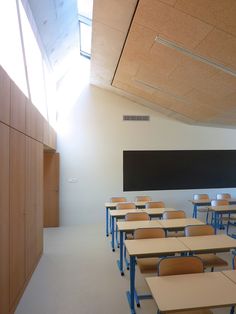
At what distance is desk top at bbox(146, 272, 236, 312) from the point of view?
5.94 ft

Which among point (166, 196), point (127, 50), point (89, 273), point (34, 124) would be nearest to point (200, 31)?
point (127, 50)

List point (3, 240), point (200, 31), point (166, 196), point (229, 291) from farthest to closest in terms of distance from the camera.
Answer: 1. point (166, 196)
2. point (200, 31)
3. point (3, 240)
4. point (229, 291)

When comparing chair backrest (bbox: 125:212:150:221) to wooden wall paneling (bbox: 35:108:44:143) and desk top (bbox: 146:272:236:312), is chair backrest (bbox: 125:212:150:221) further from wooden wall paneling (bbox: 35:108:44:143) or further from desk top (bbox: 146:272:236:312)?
desk top (bbox: 146:272:236:312)

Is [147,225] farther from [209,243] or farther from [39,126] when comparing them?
[39,126]

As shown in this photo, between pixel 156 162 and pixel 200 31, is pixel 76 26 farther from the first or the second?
pixel 156 162

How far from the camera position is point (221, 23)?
9.20ft

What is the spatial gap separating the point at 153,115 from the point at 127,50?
3300 millimetres

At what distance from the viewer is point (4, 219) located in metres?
2.60

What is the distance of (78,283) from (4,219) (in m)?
1.69

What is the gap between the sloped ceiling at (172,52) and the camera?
2898 mm

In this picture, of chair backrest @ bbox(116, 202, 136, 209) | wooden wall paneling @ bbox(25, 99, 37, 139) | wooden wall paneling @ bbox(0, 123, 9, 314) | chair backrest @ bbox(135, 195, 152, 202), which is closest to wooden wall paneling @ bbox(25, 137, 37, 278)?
wooden wall paneling @ bbox(25, 99, 37, 139)

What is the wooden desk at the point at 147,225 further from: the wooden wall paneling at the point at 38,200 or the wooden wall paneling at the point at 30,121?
the wooden wall paneling at the point at 30,121

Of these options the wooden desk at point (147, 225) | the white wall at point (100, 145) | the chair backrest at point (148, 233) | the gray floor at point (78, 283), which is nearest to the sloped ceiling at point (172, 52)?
the white wall at point (100, 145)

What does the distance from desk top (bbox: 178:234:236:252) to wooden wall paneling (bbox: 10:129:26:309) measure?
2.08 metres
